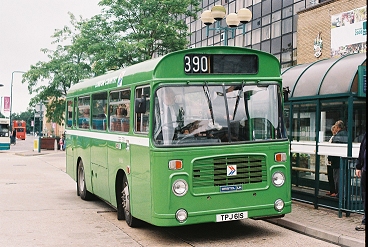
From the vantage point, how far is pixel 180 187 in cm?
766

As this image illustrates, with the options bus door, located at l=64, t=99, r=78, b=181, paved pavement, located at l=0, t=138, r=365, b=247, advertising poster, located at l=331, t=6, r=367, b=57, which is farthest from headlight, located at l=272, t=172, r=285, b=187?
advertising poster, located at l=331, t=6, r=367, b=57

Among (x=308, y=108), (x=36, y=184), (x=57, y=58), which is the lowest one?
(x=36, y=184)

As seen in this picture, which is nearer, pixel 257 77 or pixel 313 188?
pixel 257 77

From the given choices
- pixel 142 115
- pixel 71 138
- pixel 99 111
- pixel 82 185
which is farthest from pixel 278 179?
pixel 71 138

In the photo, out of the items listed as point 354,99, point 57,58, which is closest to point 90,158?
point 354,99

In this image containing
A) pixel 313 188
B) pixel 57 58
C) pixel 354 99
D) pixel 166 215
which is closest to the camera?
pixel 166 215

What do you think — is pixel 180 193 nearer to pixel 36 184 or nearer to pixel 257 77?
pixel 257 77

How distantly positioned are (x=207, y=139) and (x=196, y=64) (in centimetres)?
115

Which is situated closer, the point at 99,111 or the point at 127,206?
the point at 127,206

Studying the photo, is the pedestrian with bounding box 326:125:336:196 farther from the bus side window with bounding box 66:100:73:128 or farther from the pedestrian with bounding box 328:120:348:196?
the bus side window with bounding box 66:100:73:128

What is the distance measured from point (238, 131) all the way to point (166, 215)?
1.64 metres

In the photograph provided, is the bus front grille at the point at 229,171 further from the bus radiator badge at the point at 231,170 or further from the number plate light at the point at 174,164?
the number plate light at the point at 174,164

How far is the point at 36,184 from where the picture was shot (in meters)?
17.1

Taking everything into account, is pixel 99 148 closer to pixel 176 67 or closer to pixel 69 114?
pixel 176 67
